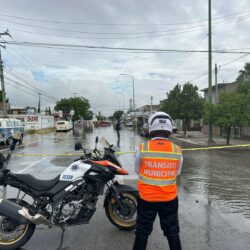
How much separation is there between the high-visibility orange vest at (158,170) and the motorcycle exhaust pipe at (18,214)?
66.7 inches

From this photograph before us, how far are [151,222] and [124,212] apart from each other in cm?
162

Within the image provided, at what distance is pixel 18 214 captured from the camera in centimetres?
427

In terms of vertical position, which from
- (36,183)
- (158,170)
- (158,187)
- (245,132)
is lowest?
(245,132)

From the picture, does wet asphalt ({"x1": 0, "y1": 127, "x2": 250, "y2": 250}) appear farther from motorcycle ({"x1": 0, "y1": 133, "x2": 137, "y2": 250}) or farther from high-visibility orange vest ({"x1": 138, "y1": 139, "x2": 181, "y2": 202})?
high-visibility orange vest ({"x1": 138, "y1": 139, "x2": 181, "y2": 202})

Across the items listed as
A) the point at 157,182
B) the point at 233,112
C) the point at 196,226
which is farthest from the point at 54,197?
the point at 233,112

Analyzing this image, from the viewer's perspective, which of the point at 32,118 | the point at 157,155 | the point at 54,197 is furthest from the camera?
the point at 32,118

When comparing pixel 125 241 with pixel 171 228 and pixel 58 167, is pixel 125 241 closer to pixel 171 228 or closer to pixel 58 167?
pixel 171 228

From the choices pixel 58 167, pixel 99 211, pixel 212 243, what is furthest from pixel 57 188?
pixel 58 167

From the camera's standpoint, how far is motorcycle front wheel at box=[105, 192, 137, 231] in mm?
4996

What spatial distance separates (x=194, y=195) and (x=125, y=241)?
3.27 m

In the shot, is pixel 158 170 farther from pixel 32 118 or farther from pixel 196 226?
pixel 32 118

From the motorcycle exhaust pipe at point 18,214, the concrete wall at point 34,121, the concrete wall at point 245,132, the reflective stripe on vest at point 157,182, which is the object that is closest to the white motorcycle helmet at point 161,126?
the reflective stripe on vest at point 157,182

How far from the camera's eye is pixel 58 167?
11484 millimetres

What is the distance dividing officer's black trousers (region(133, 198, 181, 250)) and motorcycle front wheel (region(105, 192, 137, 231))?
154 centimetres
